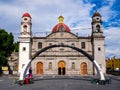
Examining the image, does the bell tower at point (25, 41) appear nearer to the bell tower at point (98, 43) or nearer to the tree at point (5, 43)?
the tree at point (5, 43)

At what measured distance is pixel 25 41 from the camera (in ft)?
169

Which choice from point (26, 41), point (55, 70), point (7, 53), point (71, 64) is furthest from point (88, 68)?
point (7, 53)

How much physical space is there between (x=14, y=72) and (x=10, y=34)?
9.45 metres

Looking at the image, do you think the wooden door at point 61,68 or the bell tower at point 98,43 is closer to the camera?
the bell tower at point 98,43

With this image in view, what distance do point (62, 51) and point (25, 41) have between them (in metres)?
9.04

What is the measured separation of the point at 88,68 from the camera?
172ft

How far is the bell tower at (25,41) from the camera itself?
50847 millimetres

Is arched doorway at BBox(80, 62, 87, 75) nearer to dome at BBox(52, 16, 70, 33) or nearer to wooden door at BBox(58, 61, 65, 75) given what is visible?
wooden door at BBox(58, 61, 65, 75)

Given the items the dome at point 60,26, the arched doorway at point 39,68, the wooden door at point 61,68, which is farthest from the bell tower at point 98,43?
the arched doorway at point 39,68

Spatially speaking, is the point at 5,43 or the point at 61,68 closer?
the point at 5,43

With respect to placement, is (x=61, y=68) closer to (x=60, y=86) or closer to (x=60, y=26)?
(x=60, y=26)

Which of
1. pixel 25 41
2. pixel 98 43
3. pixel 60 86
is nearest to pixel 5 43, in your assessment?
pixel 25 41

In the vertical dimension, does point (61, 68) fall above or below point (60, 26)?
below

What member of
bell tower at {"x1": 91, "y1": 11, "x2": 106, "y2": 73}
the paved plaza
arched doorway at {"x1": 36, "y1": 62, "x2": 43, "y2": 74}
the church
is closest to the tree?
the church
